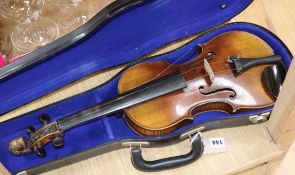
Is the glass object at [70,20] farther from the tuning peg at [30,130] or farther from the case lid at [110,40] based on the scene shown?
the tuning peg at [30,130]

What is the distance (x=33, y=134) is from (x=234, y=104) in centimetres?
41

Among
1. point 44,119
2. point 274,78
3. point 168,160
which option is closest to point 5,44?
point 44,119

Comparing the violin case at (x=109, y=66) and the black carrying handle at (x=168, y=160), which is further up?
the violin case at (x=109, y=66)

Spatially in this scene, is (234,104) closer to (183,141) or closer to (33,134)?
(183,141)

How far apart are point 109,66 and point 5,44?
0.24 m

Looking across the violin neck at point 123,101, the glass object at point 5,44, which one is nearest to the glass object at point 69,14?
the glass object at point 5,44

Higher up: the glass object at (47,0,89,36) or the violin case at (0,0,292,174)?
the glass object at (47,0,89,36)

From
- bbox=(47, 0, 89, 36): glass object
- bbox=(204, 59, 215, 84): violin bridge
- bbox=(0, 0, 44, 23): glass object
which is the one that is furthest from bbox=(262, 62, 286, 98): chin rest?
bbox=(0, 0, 44, 23): glass object

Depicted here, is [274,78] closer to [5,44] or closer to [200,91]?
[200,91]

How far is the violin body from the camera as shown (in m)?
0.90

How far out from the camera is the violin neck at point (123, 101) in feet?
2.91

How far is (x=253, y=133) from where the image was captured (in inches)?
38.3

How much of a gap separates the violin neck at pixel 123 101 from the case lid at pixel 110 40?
0.39ft

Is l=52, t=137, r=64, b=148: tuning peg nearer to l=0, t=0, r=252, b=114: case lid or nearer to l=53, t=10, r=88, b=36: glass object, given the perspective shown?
l=0, t=0, r=252, b=114: case lid
